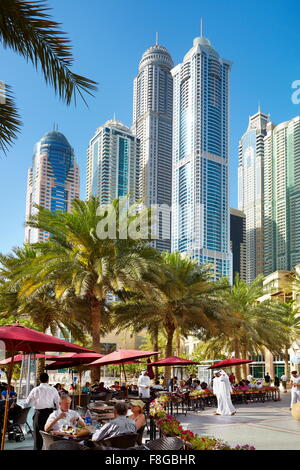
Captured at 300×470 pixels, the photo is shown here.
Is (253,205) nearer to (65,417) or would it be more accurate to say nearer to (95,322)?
(95,322)

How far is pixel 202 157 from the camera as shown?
512ft

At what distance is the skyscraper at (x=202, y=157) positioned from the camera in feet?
493

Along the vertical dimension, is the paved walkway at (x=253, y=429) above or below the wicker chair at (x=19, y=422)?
below

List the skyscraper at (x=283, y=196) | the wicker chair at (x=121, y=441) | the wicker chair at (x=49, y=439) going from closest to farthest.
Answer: the wicker chair at (x=121, y=441)
the wicker chair at (x=49, y=439)
the skyscraper at (x=283, y=196)

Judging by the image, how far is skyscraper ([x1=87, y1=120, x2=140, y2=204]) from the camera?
130 m

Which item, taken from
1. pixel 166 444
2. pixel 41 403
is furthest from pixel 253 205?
pixel 166 444

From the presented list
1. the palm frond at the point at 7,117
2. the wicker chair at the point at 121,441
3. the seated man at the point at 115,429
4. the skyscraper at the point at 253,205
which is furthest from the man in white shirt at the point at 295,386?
the skyscraper at the point at 253,205

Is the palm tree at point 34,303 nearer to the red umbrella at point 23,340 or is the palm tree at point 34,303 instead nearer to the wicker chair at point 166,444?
the red umbrella at point 23,340

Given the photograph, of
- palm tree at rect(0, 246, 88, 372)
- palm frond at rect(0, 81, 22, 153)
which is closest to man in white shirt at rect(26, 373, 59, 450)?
palm frond at rect(0, 81, 22, 153)

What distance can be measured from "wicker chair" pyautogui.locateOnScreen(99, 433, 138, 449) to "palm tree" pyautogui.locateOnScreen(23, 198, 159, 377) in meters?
13.4

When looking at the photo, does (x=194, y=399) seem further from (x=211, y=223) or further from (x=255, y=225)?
(x=255, y=225)

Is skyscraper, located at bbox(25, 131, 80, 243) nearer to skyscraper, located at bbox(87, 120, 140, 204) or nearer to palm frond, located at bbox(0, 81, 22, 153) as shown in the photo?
skyscraper, located at bbox(87, 120, 140, 204)

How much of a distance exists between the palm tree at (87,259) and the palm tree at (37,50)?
43.7 feet
